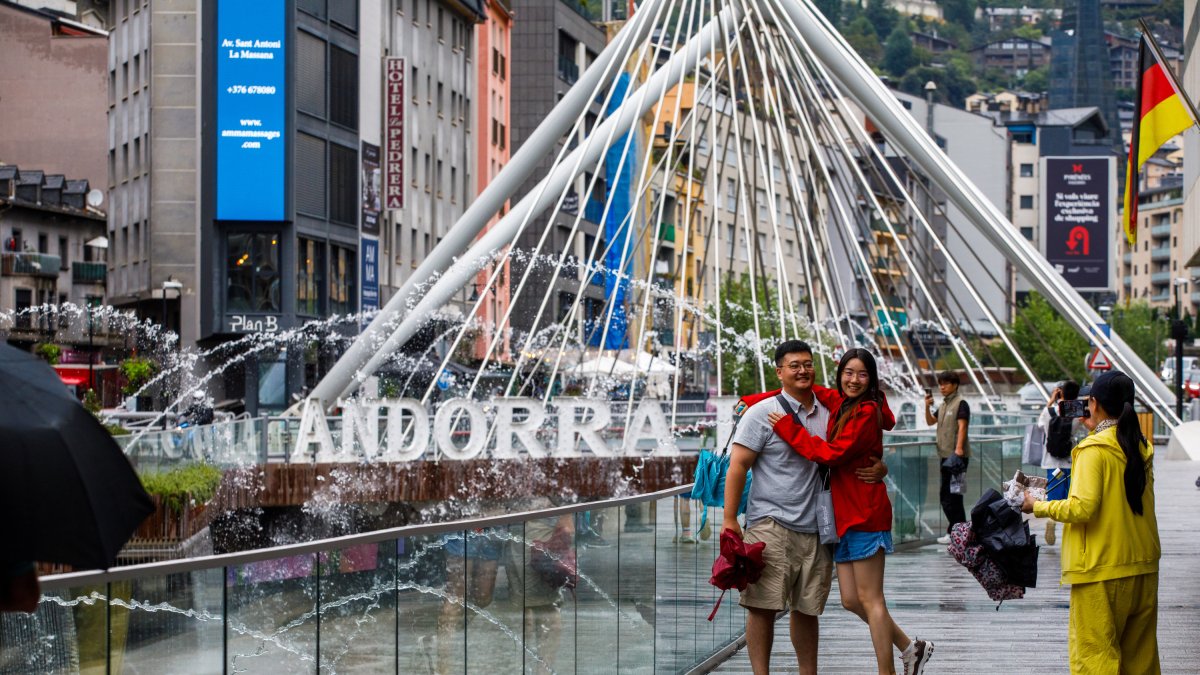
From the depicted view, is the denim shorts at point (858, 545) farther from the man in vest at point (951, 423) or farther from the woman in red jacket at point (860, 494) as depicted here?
the man in vest at point (951, 423)

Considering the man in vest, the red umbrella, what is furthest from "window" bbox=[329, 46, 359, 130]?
the red umbrella

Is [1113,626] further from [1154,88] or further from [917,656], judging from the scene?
[1154,88]

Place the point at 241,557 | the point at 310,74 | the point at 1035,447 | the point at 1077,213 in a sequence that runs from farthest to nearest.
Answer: the point at 1077,213, the point at 310,74, the point at 1035,447, the point at 241,557

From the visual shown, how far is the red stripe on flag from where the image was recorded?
54.2 feet

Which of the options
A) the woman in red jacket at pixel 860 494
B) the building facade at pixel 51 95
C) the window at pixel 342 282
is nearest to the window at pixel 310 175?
the window at pixel 342 282

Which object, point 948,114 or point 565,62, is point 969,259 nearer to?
point 948,114

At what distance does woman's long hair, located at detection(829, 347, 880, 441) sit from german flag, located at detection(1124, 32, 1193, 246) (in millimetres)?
7264

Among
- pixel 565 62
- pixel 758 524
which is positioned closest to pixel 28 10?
pixel 565 62

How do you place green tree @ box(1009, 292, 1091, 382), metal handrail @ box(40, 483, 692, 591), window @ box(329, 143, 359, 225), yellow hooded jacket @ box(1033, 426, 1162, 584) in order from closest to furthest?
metal handrail @ box(40, 483, 692, 591)
yellow hooded jacket @ box(1033, 426, 1162, 584)
window @ box(329, 143, 359, 225)
green tree @ box(1009, 292, 1091, 382)

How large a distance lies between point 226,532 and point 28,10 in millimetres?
39981

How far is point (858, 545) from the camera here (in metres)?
9.39

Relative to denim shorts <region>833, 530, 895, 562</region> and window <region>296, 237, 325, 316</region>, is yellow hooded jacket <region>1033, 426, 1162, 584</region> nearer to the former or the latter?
denim shorts <region>833, 530, 895, 562</region>

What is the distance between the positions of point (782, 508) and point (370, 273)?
56.2 metres

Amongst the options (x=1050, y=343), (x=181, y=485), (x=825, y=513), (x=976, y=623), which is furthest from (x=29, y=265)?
(x=1050, y=343)
